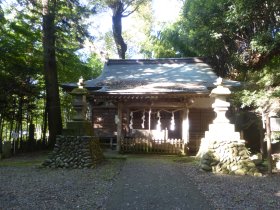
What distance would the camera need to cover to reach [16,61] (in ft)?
49.1

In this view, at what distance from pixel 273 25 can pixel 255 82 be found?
279cm

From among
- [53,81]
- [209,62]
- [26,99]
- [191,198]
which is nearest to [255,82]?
[209,62]

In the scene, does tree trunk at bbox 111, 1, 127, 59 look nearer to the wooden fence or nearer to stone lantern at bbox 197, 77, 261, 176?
the wooden fence

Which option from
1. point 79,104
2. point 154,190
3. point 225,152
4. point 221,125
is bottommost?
point 154,190

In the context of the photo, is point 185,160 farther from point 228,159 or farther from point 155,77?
point 155,77

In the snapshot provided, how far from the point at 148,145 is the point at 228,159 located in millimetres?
4989

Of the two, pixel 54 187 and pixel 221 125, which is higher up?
pixel 221 125

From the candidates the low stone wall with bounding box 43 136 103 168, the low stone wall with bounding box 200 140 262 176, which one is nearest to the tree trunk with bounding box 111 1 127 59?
the low stone wall with bounding box 43 136 103 168

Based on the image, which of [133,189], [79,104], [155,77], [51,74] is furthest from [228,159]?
[51,74]

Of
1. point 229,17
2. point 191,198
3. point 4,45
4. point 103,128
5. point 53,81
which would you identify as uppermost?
point 229,17

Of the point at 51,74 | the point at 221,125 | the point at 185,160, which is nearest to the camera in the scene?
the point at 221,125

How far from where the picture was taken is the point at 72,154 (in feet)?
35.1

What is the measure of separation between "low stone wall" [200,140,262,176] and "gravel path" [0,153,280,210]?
507 mm

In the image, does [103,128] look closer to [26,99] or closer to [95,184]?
[26,99]
